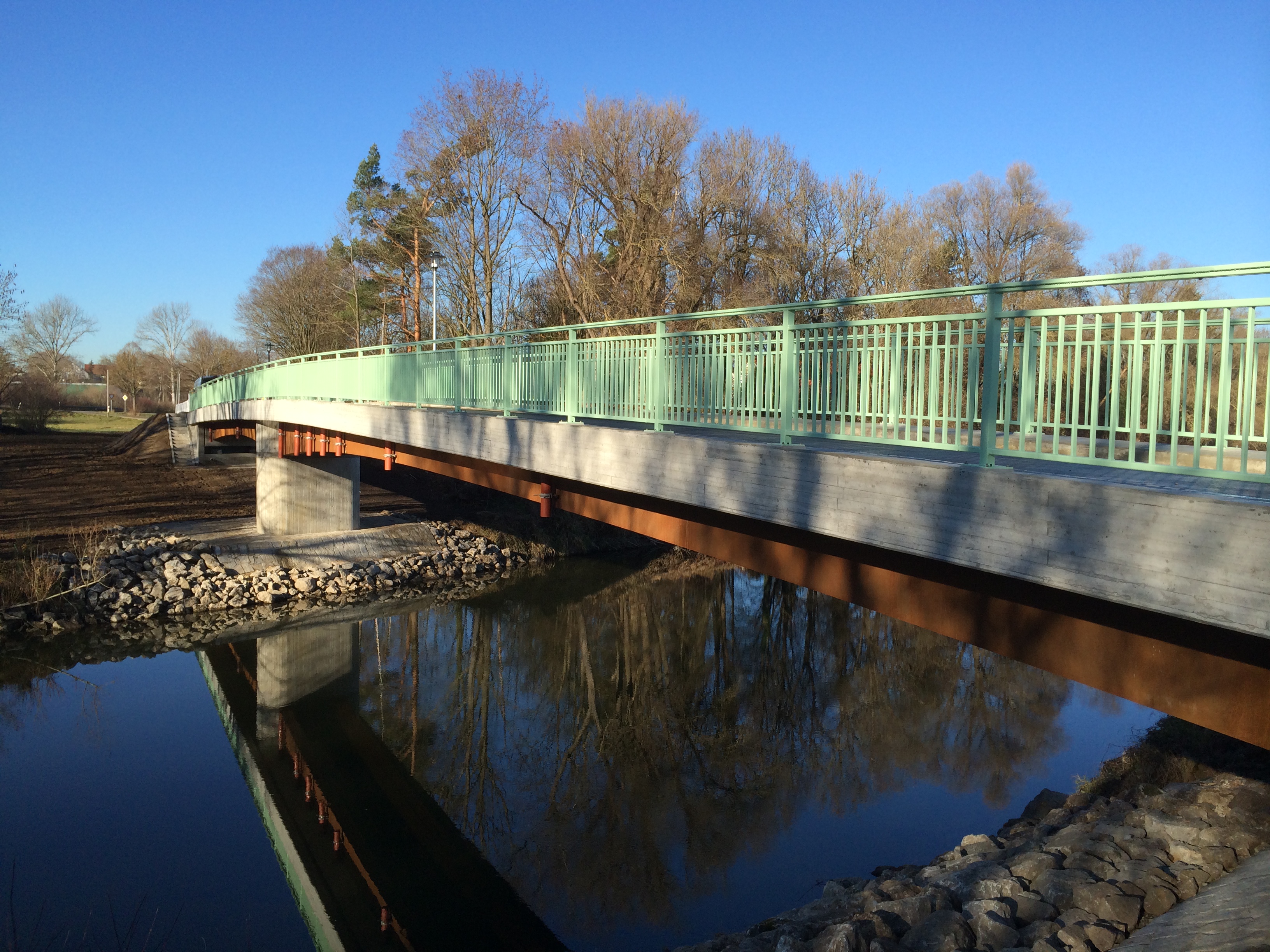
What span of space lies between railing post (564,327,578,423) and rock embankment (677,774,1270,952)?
5.11m

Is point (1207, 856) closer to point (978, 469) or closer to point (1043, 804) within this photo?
point (978, 469)

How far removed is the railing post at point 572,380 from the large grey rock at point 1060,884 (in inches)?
220

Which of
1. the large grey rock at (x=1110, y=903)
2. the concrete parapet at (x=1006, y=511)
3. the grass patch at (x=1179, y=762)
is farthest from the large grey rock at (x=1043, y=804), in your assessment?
the concrete parapet at (x=1006, y=511)

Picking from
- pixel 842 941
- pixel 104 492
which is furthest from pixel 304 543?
pixel 842 941

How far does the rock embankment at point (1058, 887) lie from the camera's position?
5.37 m

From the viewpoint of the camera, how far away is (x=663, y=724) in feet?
47.5

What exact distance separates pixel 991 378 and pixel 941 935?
3.74 m

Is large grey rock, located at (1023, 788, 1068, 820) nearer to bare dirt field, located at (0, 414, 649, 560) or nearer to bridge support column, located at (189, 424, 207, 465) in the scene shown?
bare dirt field, located at (0, 414, 649, 560)

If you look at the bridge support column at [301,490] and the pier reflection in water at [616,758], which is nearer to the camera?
the pier reflection in water at [616,758]

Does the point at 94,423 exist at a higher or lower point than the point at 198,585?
higher

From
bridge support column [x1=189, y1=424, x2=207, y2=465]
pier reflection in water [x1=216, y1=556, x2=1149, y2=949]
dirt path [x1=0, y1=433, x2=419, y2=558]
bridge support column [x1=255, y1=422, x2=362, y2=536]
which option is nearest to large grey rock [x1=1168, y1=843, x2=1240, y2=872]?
pier reflection in water [x1=216, y1=556, x2=1149, y2=949]

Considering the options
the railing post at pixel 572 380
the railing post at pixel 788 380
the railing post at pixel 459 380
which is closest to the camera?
the railing post at pixel 788 380

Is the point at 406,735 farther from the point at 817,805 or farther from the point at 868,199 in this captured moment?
the point at 868,199

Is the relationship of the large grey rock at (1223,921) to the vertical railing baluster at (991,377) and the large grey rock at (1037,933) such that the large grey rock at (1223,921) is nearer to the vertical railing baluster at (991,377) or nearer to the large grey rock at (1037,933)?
the large grey rock at (1037,933)
